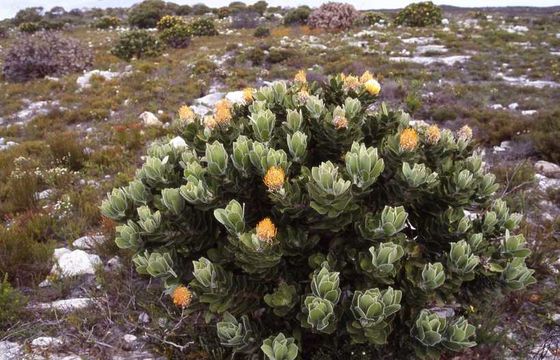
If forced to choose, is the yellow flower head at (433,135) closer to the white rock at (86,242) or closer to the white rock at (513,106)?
the white rock at (86,242)

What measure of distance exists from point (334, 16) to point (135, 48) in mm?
→ 11815

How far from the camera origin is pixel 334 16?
24.9 m

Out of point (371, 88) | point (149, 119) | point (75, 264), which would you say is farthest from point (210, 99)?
point (371, 88)

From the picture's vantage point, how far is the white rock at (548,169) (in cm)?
658

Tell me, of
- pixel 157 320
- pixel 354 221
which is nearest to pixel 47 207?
pixel 157 320

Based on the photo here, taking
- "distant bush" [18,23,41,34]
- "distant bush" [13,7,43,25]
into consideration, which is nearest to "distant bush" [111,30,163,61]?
"distant bush" [18,23,41,34]

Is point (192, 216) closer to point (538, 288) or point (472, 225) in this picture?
point (472, 225)

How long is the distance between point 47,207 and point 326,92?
4.21 m

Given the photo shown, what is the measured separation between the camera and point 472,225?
3004mm

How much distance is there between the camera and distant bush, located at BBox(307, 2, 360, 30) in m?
24.7

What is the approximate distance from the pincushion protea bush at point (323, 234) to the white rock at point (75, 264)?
1733mm

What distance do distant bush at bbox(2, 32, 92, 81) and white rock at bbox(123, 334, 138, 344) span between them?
14.4 meters

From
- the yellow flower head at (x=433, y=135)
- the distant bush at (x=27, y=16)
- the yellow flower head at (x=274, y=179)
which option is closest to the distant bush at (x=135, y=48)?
the yellow flower head at (x=433, y=135)

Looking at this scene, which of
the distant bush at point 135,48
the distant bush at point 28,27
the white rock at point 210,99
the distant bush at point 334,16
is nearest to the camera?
the white rock at point 210,99
